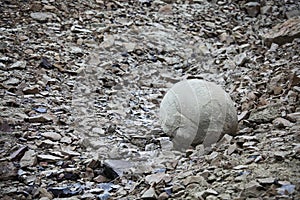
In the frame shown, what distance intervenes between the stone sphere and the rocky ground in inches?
3.2

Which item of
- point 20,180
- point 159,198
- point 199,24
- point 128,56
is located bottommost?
point 20,180

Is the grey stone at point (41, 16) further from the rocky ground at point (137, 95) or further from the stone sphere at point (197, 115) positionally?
the stone sphere at point (197, 115)

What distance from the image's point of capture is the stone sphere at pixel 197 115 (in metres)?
2.51

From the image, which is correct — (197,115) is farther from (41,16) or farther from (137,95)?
(41,16)

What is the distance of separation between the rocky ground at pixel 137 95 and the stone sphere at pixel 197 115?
8 cm

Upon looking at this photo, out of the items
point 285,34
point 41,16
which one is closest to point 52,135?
point 41,16

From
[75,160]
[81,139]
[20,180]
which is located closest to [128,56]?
[81,139]

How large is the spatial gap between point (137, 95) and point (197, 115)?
1069mm

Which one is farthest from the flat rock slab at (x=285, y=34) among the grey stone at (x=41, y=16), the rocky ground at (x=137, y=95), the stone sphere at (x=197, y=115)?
the grey stone at (x=41, y=16)

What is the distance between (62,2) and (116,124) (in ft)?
6.38

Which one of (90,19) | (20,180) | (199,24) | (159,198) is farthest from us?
(199,24)

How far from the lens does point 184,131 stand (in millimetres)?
2543

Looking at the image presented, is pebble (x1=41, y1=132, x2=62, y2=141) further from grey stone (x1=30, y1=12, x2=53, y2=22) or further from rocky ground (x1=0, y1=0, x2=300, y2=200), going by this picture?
grey stone (x1=30, y1=12, x2=53, y2=22)

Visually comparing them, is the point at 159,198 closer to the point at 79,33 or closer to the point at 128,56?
the point at 128,56
